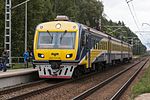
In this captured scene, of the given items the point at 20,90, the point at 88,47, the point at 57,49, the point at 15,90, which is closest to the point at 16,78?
the point at 57,49

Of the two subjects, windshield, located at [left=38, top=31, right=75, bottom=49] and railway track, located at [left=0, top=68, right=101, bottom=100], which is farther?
windshield, located at [left=38, top=31, right=75, bottom=49]

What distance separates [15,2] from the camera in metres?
59.5

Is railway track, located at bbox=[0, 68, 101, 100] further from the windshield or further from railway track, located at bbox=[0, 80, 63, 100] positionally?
the windshield

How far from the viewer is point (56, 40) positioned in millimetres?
20031

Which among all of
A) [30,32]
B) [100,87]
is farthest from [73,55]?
[30,32]

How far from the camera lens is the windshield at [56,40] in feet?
65.1

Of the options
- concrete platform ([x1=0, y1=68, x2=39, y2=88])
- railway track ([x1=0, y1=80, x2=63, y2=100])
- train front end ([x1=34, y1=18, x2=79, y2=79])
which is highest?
train front end ([x1=34, y1=18, x2=79, y2=79])

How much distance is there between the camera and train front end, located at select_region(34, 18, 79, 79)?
19594 millimetres

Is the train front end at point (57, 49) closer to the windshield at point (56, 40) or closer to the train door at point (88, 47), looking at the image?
the windshield at point (56, 40)

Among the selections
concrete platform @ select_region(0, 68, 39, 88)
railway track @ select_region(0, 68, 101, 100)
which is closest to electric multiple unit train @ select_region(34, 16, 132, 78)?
railway track @ select_region(0, 68, 101, 100)

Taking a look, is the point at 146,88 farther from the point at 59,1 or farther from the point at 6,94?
the point at 59,1

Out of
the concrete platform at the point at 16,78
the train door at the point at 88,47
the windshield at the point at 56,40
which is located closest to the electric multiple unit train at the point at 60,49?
the windshield at the point at 56,40

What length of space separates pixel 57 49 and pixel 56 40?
0.54 meters

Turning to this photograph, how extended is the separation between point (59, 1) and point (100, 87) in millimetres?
65828
